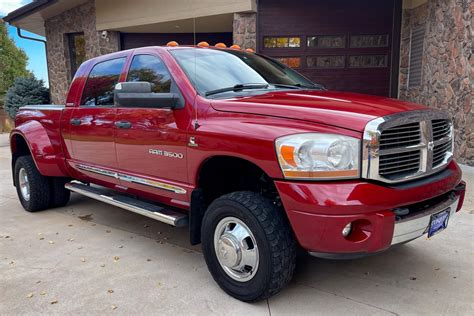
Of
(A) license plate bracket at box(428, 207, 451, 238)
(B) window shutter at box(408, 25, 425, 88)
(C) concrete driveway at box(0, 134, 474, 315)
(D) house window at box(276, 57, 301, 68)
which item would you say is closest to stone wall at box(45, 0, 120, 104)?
(D) house window at box(276, 57, 301, 68)

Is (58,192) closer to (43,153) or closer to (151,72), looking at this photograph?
(43,153)

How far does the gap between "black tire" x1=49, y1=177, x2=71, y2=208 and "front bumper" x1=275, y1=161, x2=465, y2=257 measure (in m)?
3.92

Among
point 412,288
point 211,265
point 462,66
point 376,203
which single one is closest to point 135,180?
point 211,265

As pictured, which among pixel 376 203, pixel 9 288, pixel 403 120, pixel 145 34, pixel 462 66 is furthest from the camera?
pixel 145 34

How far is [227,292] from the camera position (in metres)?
3.13

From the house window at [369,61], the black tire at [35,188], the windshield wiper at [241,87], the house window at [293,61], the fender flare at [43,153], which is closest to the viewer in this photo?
the windshield wiper at [241,87]

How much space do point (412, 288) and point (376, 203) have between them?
116cm

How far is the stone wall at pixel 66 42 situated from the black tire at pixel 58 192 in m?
8.77

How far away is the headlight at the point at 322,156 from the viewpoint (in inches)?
99.6

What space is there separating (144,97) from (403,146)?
76.5 inches

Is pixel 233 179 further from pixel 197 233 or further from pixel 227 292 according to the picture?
pixel 227 292

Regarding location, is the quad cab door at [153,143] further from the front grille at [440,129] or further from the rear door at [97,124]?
the front grille at [440,129]

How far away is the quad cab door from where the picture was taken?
344cm

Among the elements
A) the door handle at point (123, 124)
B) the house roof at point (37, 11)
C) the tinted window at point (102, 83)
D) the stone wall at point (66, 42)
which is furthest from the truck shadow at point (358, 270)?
the house roof at point (37, 11)
